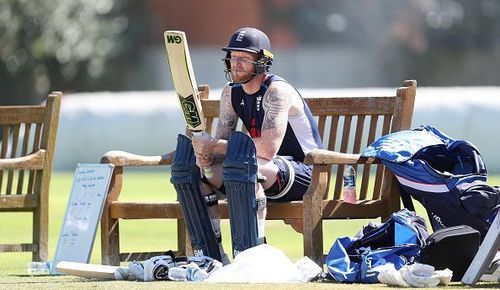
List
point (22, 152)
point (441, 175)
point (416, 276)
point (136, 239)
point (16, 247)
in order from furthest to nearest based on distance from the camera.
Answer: point (136, 239) < point (22, 152) < point (16, 247) < point (441, 175) < point (416, 276)

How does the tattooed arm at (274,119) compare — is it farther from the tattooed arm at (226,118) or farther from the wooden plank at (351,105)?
the wooden plank at (351,105)

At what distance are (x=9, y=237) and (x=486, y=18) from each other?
34.6 m

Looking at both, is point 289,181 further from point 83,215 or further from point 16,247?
point 16,247

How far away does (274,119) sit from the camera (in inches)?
314

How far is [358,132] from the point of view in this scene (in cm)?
863

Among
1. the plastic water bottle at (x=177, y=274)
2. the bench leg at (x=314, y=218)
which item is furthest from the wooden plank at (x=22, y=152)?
the bench leg at (x=314, y=218)

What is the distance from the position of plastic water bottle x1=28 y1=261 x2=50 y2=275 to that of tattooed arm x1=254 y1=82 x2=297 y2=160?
67.2 inches


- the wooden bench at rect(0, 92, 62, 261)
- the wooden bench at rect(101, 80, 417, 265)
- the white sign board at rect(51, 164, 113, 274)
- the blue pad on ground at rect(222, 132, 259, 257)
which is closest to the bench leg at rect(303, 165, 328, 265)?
the wooden bench at rect(101, 80, 417, 265)

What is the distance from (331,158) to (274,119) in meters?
0.41

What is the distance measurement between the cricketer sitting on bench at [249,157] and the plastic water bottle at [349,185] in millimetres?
241

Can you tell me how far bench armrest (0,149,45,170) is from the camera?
9.65 m

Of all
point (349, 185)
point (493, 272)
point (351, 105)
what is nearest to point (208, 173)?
point (349, 185)

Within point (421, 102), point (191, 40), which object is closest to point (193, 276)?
point (421, 102)

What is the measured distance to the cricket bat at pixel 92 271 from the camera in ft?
25.3
